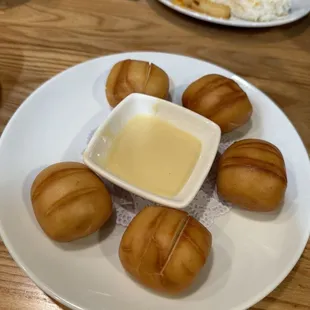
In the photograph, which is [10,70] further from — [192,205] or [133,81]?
[192,205]

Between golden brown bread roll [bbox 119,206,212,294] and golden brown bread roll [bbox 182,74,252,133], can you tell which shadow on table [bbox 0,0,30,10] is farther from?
golden brown bread roll [bbox 119,206,212,294]

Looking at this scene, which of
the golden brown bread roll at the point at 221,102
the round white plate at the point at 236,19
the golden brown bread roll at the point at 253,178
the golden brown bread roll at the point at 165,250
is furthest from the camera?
the round white plate at the point at 236,19

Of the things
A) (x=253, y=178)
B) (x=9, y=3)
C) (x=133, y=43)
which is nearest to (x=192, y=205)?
(x=253, y=178)

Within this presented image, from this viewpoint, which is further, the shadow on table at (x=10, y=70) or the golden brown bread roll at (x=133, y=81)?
the shadow on table at (x=10, y=70)

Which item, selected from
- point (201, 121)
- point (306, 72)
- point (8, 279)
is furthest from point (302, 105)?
point (8, 279)

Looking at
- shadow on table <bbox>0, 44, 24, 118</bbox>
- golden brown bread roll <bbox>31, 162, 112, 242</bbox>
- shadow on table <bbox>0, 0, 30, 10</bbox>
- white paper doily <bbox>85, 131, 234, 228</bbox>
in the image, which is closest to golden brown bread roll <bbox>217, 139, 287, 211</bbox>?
white paper doily <bbox>85, 131, 234, 228</bbox>

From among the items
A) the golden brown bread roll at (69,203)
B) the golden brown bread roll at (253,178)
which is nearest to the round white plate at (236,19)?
the golden brown bread roll at (253,178)

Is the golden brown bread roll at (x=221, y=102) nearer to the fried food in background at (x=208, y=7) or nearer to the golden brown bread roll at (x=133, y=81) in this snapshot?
the golden brown bread roll at (x=133, y=81)
